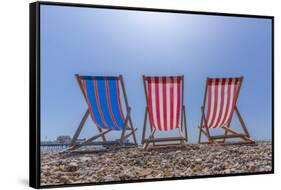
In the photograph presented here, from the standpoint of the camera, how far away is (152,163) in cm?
902

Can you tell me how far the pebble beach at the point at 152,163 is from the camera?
8438 mm

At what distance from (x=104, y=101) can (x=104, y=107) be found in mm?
82

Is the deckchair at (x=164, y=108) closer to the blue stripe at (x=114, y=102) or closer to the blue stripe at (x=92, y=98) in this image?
the blue stripe at (x=114, y=102)

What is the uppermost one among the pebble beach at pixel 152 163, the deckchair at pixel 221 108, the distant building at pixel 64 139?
the deckchair at pixel 221 108

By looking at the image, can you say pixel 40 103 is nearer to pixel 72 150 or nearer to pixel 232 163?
pixel 72 150

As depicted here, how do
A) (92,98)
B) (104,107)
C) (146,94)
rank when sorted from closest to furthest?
(92,98) → (104,107) → (146,94)

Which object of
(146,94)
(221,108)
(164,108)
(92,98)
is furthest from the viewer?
(221,108)

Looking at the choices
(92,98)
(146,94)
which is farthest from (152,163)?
(92,98)

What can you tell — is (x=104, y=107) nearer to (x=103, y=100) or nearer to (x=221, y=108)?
(x=103, y=100)

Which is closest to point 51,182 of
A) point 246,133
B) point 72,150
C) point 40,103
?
point 72,150

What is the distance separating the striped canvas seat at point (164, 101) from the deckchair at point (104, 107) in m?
0.38

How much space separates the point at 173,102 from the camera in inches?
364

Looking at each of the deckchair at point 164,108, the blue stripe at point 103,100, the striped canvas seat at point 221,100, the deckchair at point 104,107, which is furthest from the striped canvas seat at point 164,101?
the blue stripe at point 103,100

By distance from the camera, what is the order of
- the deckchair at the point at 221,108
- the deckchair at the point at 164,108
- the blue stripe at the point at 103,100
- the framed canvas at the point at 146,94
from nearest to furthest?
1. the framed canvas at the point at 146,94
2. the blue stripe at the point at 103,100
3. the deckchair at the point at 164,108
4. the deckchair at the point at 221,108
